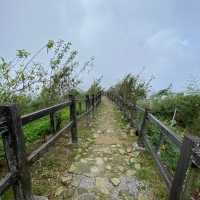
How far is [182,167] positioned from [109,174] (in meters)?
1.48

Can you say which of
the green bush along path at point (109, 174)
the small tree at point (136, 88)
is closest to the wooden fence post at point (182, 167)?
the green bush along path at point (109, 174)

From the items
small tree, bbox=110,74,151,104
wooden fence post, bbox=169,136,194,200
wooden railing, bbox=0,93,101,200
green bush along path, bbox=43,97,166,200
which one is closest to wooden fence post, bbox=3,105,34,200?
wooden railing, bbox=0,93,101,200

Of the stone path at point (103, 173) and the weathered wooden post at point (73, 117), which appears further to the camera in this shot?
the weathered wooden post at point (73, 117)

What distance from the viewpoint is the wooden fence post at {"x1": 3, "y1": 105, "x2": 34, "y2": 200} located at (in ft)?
5.10

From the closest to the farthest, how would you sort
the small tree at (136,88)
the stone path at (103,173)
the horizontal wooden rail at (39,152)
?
1. the horizontal wooden rail at (39,152)
2. the stone path at (103,173)
3. the small tree at (136,88)

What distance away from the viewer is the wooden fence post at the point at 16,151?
1556mm

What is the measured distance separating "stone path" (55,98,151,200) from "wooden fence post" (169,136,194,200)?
0.68 m

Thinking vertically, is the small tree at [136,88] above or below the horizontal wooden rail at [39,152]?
above

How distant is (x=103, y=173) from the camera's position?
9.43ft

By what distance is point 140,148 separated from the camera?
4.09 metres

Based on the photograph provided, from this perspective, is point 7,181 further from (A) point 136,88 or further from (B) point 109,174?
(A) point 136,88

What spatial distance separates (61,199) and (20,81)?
2.70 m

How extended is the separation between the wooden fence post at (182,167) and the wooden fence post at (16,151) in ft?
5.67

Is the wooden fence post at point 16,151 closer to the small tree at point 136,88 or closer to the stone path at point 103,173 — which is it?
the stone path at point 103,173
